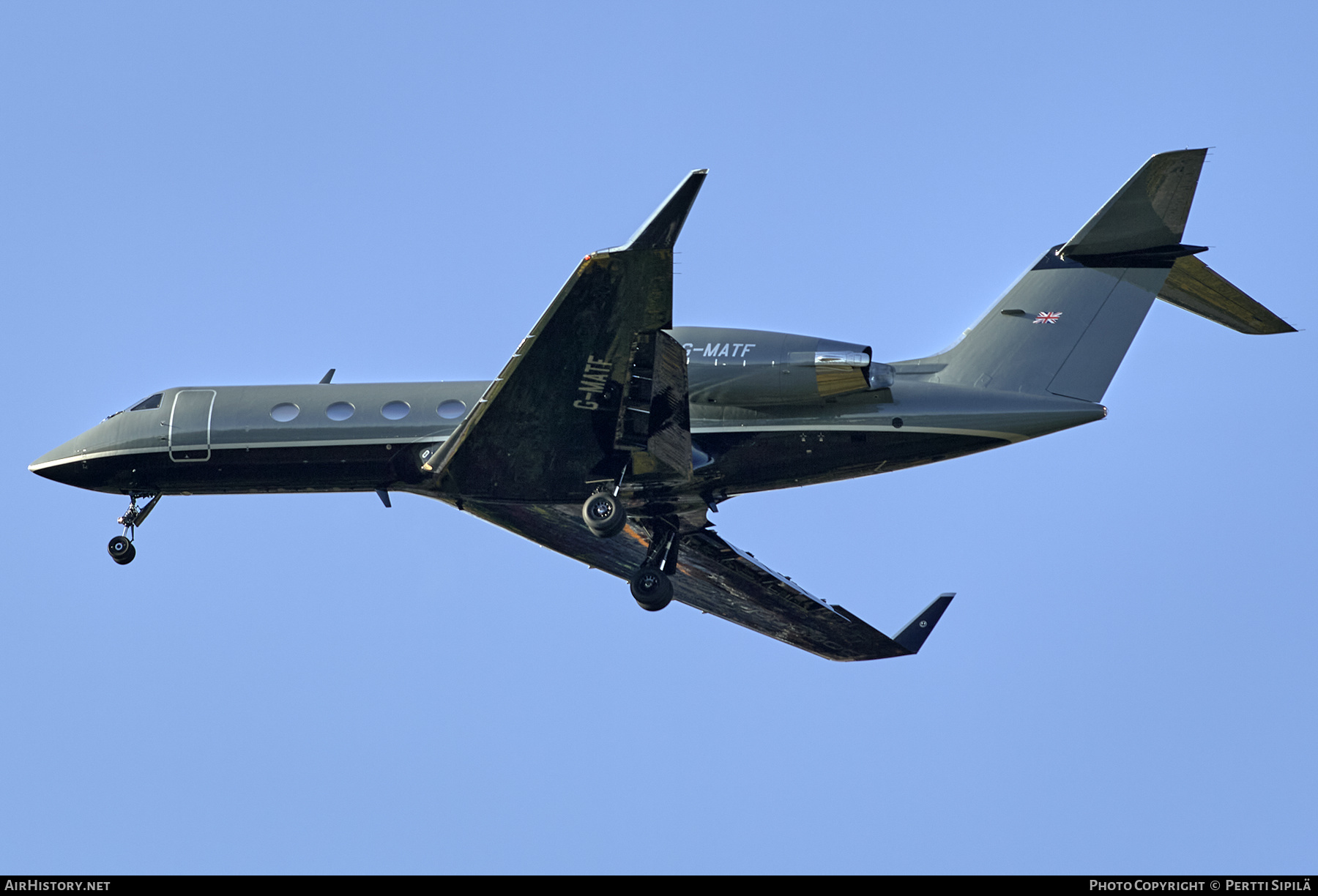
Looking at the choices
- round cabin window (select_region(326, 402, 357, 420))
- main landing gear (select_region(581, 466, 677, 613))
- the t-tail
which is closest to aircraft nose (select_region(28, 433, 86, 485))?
round cabin window (select_region(326, 402, 357, 420))

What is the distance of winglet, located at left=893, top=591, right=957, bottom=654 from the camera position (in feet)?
111

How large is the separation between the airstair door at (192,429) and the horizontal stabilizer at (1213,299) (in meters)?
17.0

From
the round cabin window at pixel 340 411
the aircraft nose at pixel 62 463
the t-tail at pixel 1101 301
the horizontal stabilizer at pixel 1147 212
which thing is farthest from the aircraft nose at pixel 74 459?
the horizontal stabilizer at pixel 1147 212

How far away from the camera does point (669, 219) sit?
23.5 metres

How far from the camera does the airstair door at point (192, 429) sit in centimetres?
3009

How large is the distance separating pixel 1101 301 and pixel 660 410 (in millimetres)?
8123

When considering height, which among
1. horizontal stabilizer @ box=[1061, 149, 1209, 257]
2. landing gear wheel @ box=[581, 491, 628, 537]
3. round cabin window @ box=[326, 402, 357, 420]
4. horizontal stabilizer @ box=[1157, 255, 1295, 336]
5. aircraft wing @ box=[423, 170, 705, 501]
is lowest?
landing gear wheel @ box=[581, 491, 628, 537]

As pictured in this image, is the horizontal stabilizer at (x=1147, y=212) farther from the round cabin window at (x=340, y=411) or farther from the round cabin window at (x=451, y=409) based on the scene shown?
the round cabin window at (x=340, y=411)

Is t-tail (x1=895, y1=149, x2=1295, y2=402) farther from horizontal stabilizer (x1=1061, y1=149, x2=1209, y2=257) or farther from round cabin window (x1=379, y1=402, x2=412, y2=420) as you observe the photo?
round cabin window (x1=379, y1=402, x2=412, y2=420)

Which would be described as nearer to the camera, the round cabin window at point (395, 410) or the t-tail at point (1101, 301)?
the t-tail at point (1101, 301)

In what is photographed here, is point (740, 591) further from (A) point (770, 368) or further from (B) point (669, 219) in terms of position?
(B) point (669, 219)

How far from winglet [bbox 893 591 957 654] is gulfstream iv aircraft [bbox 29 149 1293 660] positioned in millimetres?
5551

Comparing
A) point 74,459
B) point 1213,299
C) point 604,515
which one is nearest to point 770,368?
point 604,515

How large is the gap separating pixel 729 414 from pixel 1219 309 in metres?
8.57
